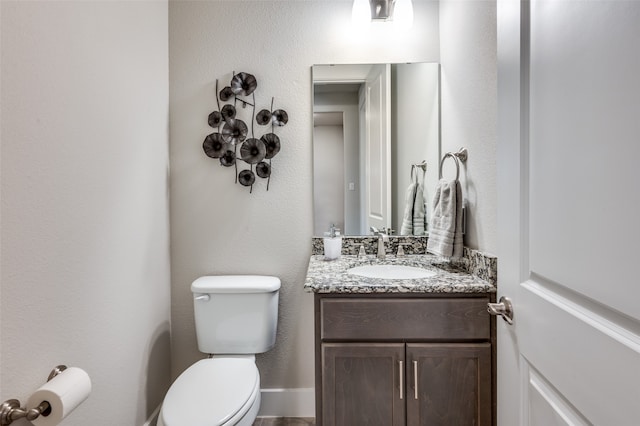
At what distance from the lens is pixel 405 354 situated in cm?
134

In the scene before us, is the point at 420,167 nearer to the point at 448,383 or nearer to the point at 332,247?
the point at 332,247

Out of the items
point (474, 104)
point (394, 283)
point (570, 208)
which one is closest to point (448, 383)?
point (394, 283)

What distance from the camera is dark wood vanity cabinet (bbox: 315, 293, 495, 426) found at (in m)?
1.32

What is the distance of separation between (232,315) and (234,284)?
0.49 ft

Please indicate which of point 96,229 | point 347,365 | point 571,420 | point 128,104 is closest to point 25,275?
point 96,229

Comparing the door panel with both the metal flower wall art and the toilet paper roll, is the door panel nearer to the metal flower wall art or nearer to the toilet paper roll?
the toilet paper roll

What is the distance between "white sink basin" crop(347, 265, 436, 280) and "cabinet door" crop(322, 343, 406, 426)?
365 millimetres

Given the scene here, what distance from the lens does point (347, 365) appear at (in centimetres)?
135

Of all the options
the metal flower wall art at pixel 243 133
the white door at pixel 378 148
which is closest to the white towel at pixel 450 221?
the white door at pixel 378 148

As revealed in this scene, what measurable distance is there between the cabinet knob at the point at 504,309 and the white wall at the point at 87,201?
1.28 metres

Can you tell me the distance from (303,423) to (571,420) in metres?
1.55

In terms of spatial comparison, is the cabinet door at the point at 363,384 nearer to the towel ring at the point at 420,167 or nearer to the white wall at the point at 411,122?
the white wall at the point at 411,122

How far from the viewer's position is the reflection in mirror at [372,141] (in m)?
1.95

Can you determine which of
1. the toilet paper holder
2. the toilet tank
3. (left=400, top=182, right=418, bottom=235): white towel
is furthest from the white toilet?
(left=400, top=182, right=418, bottom=235): white towel
